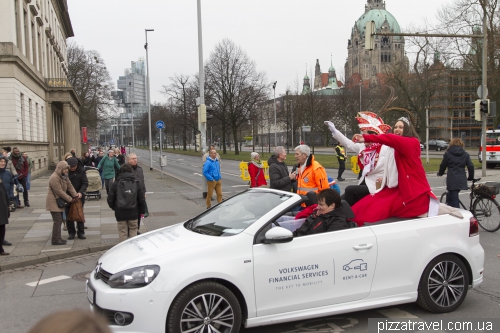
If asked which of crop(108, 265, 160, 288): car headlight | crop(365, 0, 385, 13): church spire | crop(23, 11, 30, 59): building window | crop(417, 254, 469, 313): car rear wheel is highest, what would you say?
crop(365, 0, 385, 13): church spire

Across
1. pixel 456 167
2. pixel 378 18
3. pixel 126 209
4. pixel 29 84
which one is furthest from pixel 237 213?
pixel 378 18

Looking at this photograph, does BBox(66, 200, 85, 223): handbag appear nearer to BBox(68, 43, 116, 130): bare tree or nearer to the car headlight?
the car headlight

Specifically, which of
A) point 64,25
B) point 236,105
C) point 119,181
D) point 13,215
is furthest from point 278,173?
point 64,25

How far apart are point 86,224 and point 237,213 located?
7.67m

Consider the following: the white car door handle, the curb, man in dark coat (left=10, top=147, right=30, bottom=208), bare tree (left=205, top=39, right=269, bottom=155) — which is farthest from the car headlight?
bare tree (left=205, top=39, right=269, bottom=155)

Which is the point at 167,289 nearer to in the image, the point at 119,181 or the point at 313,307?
→ the point at 313,307

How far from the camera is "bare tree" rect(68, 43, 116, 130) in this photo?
222ft

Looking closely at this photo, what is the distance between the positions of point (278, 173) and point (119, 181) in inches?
114

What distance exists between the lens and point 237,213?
505cm

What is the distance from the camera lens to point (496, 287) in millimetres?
5902

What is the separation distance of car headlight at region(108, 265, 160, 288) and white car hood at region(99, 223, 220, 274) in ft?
0.18

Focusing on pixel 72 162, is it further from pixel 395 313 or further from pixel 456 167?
pixel 456 167

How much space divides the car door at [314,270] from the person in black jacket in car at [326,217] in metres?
0.13

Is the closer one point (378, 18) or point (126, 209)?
point (126, 209)
